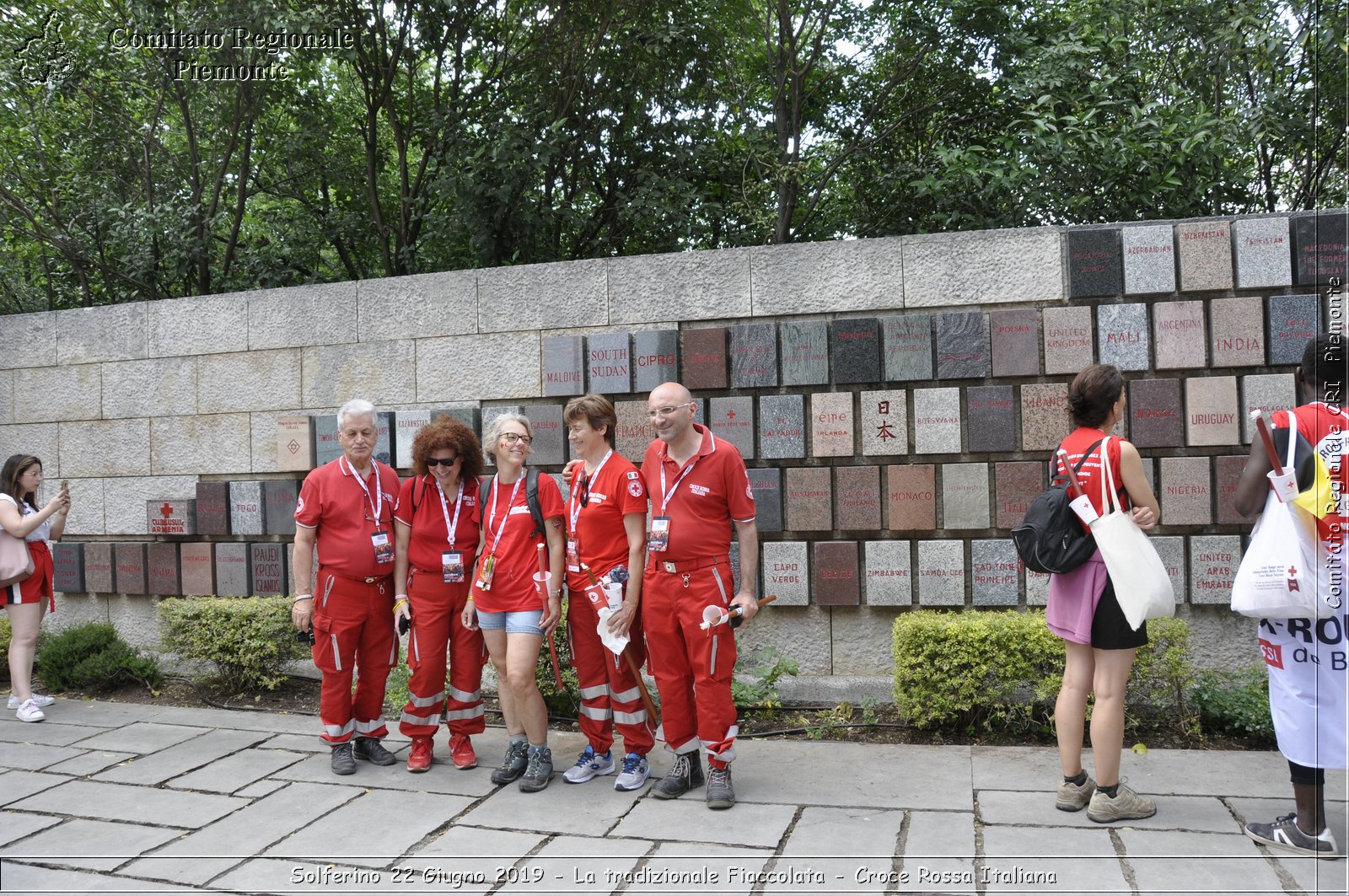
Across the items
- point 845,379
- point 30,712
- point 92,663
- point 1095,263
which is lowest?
point 30,712

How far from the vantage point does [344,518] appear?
4.61m

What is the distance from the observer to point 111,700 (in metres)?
6.21

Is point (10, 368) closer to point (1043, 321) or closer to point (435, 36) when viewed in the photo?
point (435, 36)

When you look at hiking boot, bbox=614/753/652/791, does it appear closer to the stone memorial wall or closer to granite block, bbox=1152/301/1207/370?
the stone memorial wall

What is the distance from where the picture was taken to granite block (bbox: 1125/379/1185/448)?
522cm

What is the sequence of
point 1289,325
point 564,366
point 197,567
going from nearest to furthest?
→ point 1289,325 < point 564,366 < point 197,567

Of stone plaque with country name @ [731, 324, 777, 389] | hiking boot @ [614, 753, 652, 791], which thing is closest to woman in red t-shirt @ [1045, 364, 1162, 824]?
hiking boot @ [614, 753, 652, 791]

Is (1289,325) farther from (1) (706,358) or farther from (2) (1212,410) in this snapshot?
(1) (706,358)

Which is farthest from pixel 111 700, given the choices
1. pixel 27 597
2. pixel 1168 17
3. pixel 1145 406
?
pixel 1168 17

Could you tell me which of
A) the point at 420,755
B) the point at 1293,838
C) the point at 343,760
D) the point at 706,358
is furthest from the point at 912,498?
the point at 343,760

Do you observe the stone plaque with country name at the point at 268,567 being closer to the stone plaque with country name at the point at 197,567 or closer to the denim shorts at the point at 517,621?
the stone plaque with country name at the point at 197,567

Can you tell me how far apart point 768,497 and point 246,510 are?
12.1 ft

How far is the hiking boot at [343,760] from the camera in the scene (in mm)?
4516

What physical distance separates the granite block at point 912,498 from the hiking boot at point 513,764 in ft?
7.98
